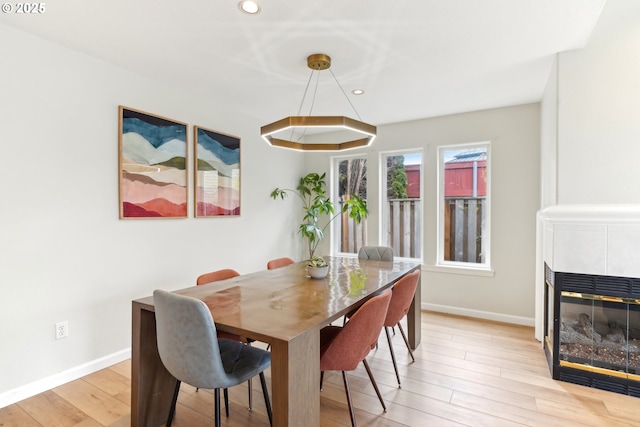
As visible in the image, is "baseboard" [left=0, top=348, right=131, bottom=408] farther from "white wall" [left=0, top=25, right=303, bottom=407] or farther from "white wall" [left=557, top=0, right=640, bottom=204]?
"white wall" [left=557, top=0, right=640, bottom=204]

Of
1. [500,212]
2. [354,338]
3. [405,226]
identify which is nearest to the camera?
[354,338]

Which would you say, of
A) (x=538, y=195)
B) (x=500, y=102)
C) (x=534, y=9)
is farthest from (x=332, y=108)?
(x=538, y=195)

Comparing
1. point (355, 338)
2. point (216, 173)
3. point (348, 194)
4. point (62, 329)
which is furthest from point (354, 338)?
point (348, 194)

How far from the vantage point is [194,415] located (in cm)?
202

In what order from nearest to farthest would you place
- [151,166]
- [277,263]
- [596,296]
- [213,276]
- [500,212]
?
1. [596,296]
2. [213,276]
3. [151,166]
4. [277,263]
5. [500,212]

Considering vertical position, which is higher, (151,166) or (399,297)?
(151,166)

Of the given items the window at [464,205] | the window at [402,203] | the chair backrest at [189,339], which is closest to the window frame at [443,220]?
the window at [464,205]

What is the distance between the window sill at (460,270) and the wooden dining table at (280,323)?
1.56 m

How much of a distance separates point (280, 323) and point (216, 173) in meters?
2.51

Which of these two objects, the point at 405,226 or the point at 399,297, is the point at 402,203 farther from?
the point at 399,297

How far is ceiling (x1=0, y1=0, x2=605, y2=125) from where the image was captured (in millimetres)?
1911

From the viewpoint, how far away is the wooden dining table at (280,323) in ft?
4.32

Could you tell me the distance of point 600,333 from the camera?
93.5 inches

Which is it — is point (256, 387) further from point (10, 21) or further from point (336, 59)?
point (10, 21)
